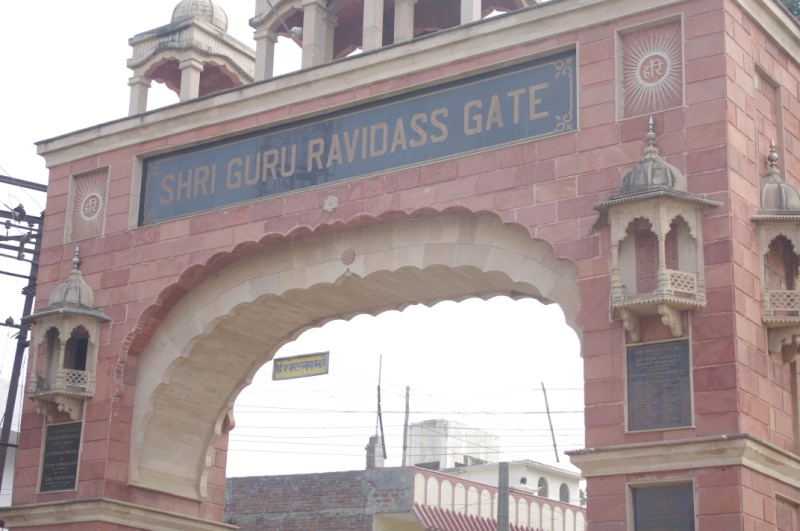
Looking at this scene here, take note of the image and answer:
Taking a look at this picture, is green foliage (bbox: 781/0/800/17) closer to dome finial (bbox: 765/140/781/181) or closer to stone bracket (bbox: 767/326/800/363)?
dome finial (bbox: 765/140/781/181)

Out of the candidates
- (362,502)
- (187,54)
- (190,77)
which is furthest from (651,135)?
(362,502)

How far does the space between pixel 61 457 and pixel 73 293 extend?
84.2 inches

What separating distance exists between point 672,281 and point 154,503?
798 centimetres

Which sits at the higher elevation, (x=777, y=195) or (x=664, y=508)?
(x=777, y=195)

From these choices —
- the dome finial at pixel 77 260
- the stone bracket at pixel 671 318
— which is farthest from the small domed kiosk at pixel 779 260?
the dome finial at pixel 77 260

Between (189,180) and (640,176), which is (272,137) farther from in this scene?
(640,176)

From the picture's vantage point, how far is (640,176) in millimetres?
13797

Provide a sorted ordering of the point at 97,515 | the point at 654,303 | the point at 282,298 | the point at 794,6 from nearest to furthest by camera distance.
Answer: the point at 654,303 < the point at 97,515 < the point at 282,298 < the point at 794,6

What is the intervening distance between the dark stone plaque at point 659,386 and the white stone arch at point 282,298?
4.27 feet

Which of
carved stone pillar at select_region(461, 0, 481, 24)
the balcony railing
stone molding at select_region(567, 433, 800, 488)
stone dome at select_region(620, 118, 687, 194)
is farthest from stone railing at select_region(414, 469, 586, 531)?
stone dome at select_region(620, 118, 687, 194)

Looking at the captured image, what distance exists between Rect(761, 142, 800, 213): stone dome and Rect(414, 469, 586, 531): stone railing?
14625mm

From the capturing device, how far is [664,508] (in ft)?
43.2

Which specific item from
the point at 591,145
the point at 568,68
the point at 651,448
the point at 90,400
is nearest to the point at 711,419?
the point at 651,448

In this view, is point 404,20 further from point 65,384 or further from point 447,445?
point 447,445
